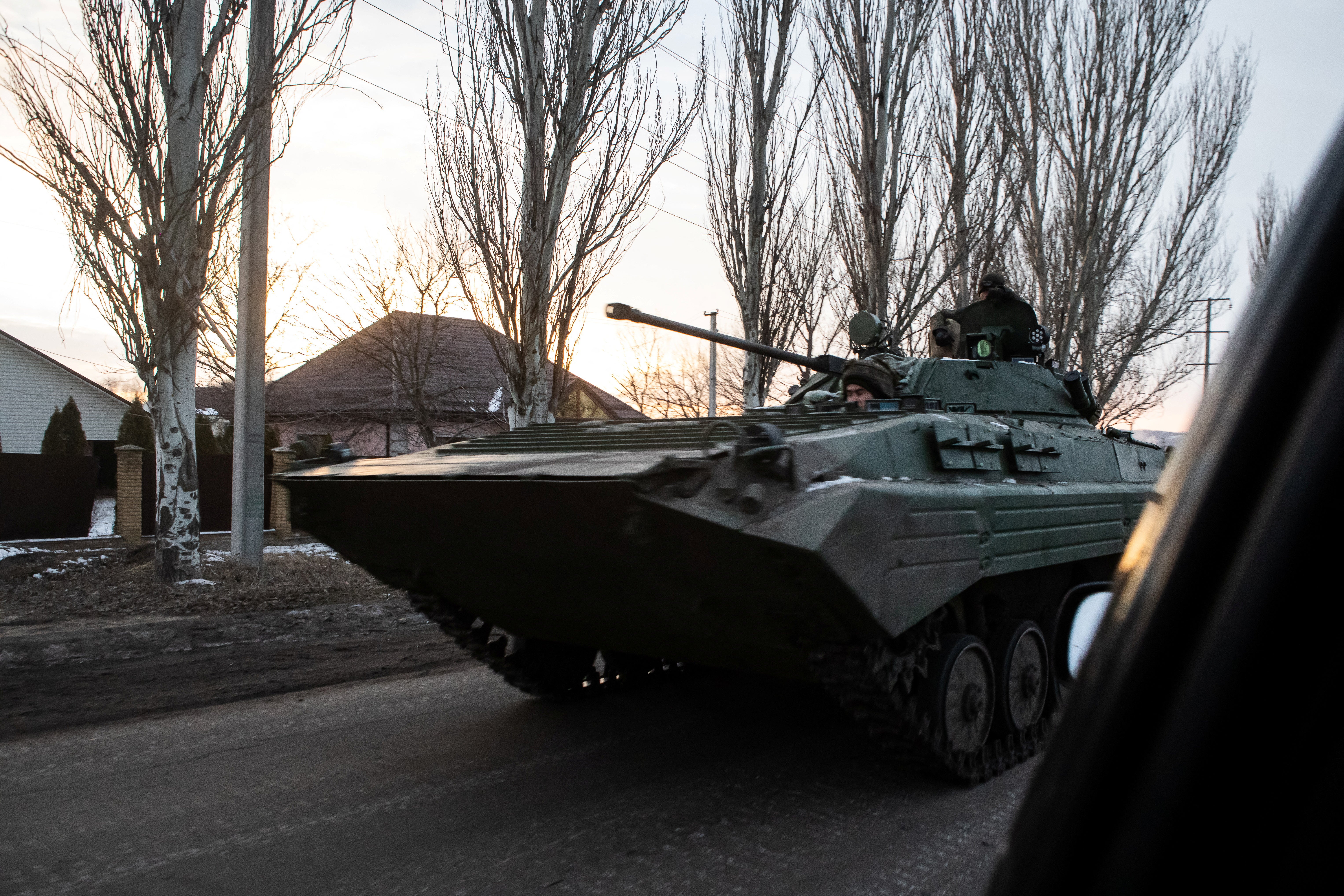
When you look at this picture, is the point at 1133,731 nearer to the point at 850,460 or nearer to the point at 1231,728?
the point at 1231,728

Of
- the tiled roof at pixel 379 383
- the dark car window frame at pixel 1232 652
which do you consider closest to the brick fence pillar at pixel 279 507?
the tiled roof at pixel 379 383

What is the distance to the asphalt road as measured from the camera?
9.78 feet

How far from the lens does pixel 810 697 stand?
17.7 feet

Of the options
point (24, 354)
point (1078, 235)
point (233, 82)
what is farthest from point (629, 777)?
point (24, 354)

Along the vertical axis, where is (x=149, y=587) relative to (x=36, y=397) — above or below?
below

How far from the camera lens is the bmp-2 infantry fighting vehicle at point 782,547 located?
3.11 m

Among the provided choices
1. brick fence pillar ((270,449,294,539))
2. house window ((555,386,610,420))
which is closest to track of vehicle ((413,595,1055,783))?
brick fence pillar ((270,449,294,539))

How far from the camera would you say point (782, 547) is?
2.93m

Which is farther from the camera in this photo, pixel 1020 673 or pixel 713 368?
pixel 713 368

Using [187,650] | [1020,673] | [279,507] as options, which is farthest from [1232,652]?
[279,507]

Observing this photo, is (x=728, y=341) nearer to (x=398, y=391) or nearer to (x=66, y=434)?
(x=398, y=391)

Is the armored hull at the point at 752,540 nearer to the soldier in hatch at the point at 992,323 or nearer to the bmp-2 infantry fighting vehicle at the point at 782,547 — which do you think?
the bmp-2 infantry fighting vehicle at the point at 782,547

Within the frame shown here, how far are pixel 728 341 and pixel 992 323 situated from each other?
171cm

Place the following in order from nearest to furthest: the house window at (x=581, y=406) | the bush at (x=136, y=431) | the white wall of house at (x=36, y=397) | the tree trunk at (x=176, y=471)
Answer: the tree trunk at (x=176, y=471) < the bush at (x=136, y=431) < the white wall of house at (x=36, y=397) < the house window at (x=581, y=406)
